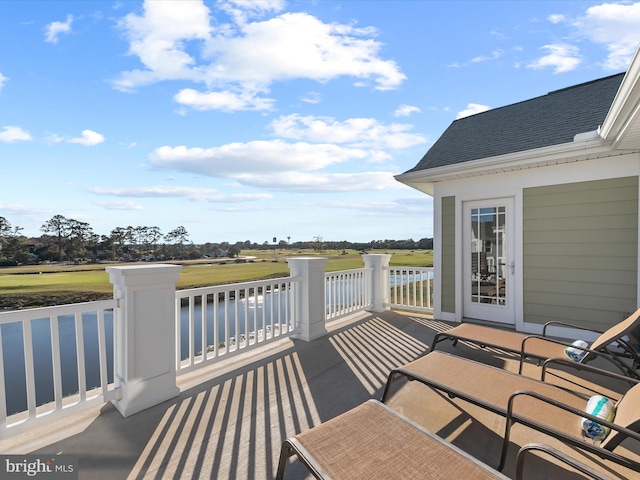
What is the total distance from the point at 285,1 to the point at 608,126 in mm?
4658

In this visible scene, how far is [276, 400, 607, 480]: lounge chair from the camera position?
131cm

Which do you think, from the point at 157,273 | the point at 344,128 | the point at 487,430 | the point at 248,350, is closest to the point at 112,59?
the point at 344,128

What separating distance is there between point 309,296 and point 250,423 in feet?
6.92

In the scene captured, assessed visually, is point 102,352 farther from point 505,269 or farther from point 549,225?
point 549,225

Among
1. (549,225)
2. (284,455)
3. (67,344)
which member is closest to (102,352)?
(67,344)

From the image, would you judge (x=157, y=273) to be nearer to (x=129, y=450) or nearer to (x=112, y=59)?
(x=129, y=450)

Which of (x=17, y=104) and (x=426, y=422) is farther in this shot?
(x=17, y=104)

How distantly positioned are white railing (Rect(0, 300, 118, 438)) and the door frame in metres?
5.18

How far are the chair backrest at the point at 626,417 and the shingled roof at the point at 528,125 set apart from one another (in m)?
4.06

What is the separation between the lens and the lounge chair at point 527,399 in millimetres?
1464

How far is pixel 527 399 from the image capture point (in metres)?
2.09

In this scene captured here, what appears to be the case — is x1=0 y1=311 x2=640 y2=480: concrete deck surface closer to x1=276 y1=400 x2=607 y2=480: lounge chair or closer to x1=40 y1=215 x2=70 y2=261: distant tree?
x1=276 y1=400 x2=607 y2=480: lounge chair

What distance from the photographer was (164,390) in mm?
2658

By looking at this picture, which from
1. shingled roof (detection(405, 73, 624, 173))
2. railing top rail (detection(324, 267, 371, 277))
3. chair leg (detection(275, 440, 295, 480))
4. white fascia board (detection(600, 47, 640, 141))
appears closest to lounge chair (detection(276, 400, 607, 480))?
chair leg (detection(275, 440, 295, 480))
